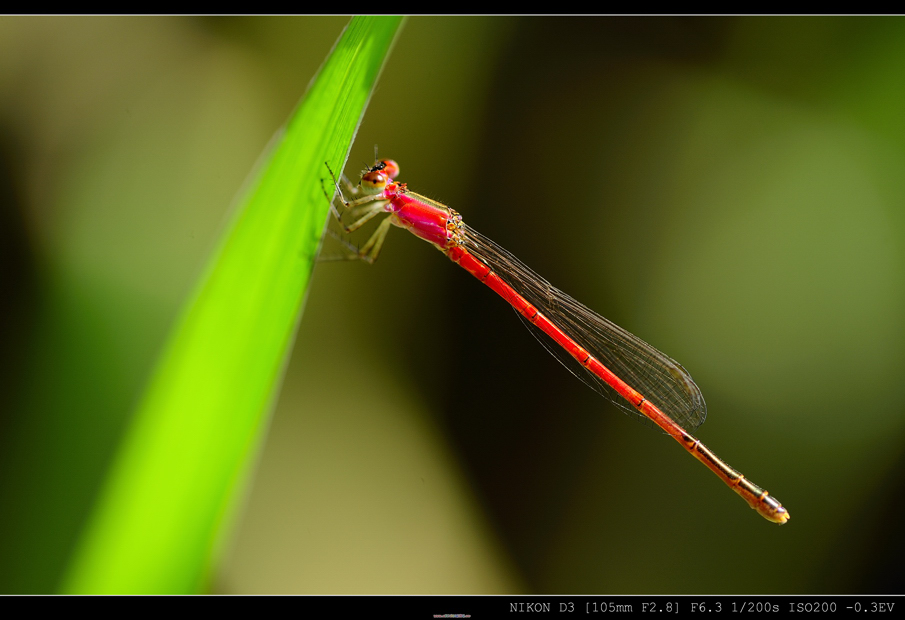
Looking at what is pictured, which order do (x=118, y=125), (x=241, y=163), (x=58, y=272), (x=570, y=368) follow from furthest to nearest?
(x=570, y=368), (x=241, y=163), (x=118, y=125), (x=58, y=272)

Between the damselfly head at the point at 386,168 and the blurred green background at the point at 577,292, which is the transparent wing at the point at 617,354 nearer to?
the blurred green background at the point at 577,292

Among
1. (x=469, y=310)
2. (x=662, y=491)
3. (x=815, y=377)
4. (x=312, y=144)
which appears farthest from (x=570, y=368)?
(x=312, y=144)

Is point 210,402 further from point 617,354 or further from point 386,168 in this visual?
Answer: point 617,354

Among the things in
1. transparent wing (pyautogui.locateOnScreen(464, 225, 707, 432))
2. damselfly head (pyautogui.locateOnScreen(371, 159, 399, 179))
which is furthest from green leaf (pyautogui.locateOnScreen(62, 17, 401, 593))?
transparent wing (pyautogui.locateOnScreen(464, 225, 707, 432))

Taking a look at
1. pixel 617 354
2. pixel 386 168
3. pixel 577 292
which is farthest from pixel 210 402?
pixel 577 292

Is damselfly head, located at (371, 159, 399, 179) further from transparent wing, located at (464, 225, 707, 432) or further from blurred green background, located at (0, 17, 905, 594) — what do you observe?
transparent wing, located at (464, 225, 707, 432)

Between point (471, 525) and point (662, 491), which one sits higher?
point (662, 491)

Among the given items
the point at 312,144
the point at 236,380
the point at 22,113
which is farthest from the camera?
the point at 22,113

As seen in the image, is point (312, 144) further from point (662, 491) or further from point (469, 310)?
point (662, 491)
